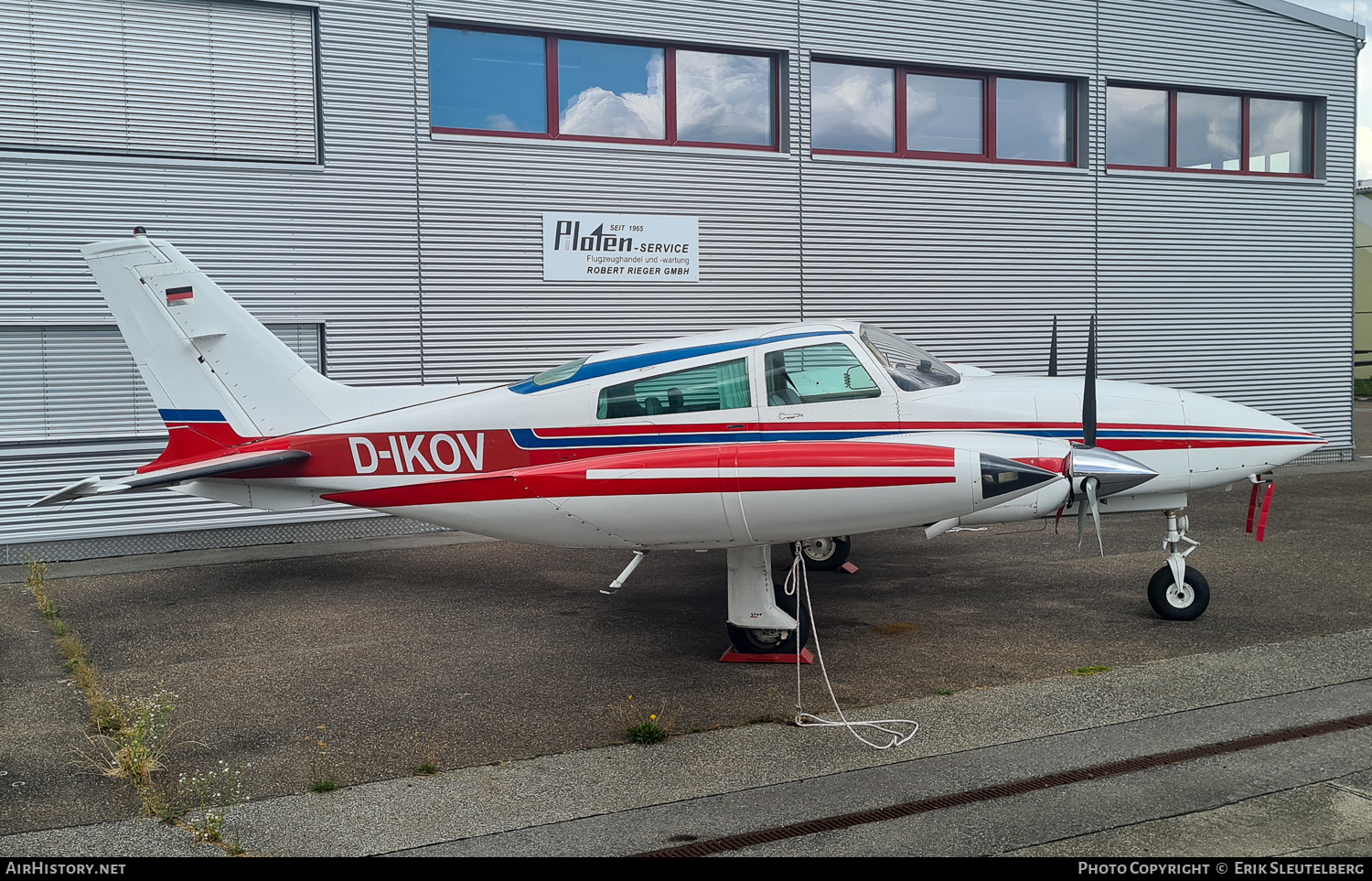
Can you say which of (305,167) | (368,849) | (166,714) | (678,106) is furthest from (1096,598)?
(305,167)

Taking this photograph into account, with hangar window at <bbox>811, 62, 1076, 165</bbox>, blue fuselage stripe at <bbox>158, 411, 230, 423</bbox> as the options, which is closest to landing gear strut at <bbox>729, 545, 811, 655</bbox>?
blue fuselage stripe at <bbox>158, 411, 230, 423</bbox>

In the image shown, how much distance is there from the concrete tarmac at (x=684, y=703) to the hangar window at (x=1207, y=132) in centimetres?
809

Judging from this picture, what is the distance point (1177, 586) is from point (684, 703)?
171 inches

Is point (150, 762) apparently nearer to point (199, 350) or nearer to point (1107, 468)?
point (199, 350)

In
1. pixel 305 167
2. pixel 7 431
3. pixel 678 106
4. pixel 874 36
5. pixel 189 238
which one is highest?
pixel 874 36

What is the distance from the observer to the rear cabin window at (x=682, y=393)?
7723mm

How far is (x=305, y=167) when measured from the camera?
1251 cm

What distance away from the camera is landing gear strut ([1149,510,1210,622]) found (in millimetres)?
8102

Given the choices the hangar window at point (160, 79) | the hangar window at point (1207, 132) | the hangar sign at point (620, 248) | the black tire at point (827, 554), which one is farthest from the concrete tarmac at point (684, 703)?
the hangar window at point (1207, 132)

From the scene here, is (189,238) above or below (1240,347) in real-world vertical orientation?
above

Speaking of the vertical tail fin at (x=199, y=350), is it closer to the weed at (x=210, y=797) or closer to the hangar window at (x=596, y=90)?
the weed at (x=210, y=797)

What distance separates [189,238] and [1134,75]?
14280 millimetres

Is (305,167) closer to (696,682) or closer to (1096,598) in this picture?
(696,682)

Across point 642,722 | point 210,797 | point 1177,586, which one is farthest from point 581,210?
point 210,797
